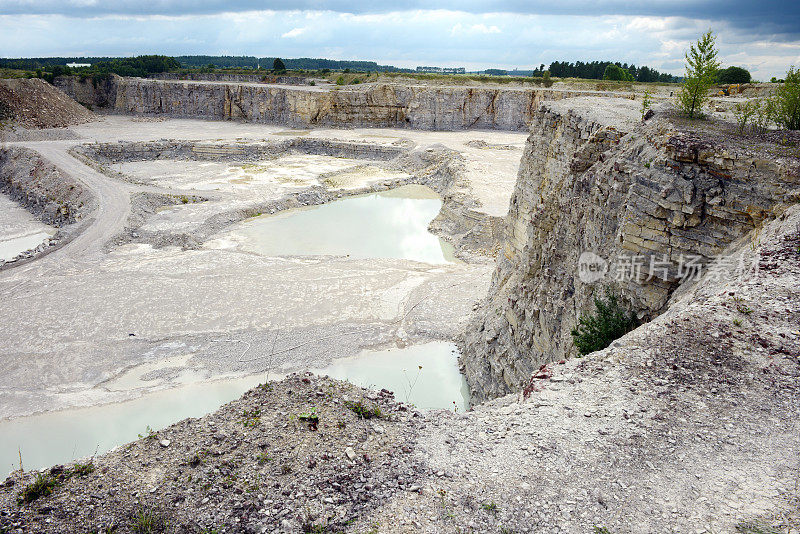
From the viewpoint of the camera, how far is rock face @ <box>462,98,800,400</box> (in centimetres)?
895

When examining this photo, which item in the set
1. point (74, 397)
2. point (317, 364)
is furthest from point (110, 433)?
point (317, 364)

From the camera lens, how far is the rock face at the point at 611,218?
8.95 metres

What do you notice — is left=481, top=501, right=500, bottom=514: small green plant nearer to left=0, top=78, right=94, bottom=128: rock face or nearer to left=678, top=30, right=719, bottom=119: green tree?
left=678, top=30, right=719, bottom=119: green tree

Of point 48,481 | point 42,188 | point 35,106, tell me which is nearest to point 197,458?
point 48,481

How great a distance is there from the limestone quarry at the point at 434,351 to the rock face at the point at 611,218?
0.05 meters

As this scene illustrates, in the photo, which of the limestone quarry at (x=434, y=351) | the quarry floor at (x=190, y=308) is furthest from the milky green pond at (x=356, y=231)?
the quarry floor at (x=190, y=308)

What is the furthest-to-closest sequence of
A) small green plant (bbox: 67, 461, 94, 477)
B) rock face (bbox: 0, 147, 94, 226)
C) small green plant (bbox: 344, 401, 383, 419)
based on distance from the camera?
rock face (bbox: 0, 147, 94, 226) → small green plant (bbox: 344, 401, 383, 419) → small green plant (bbox: 67, 461, 94, 477)

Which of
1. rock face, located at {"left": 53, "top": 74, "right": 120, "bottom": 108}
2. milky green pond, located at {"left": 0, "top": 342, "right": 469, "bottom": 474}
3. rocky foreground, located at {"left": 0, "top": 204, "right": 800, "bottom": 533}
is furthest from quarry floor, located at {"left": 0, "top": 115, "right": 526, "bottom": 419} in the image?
rock face, located at {"left": 53, "top": 74, "right": 120, "bottom": 108}

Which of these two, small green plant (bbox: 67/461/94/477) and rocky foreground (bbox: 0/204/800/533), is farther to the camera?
small green plant (bbox: 67/461/94/477)

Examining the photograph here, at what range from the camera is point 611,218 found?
10.6m

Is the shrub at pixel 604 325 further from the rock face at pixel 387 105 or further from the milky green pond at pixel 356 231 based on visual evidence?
the rock face at pixel 387 105

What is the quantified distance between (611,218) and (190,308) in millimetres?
16113

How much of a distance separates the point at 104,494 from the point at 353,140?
157ft

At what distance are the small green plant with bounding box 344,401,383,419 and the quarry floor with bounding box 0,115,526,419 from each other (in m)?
8.45
